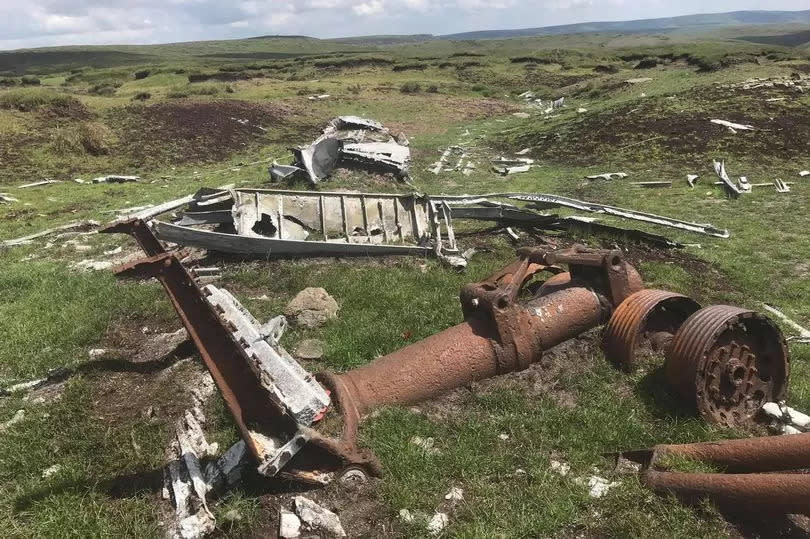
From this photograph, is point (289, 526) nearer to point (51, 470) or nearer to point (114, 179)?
point (51, 470)

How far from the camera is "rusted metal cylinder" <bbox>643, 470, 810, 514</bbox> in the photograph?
302 cm

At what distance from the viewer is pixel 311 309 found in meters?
6.93

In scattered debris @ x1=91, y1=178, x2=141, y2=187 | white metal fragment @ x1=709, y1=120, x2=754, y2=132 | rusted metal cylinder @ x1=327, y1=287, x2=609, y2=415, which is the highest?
white metal fragment @ x1=709, y1=120, x2=754, y2=132

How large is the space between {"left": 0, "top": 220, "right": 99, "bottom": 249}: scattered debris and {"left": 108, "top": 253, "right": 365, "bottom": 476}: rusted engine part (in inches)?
384

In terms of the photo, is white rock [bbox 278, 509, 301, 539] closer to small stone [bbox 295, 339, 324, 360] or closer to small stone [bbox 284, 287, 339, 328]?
small stone [bbox 295, 339, 324, 360]

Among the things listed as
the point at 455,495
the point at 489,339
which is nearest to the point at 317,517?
the point at 455,495

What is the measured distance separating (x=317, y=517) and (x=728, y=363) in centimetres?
356

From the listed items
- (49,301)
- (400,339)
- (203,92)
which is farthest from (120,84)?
(400,339)

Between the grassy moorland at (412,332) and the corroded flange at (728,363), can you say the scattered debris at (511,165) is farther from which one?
the corroded flange at (728,363)

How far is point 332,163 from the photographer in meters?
16.1

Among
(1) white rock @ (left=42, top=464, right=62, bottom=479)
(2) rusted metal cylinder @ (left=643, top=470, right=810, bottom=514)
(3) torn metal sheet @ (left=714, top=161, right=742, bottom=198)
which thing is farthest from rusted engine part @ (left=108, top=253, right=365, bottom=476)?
(3) torn metal sheet @ (left=714, top=161, right=742, bottom=198)

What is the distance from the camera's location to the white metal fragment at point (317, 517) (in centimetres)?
358

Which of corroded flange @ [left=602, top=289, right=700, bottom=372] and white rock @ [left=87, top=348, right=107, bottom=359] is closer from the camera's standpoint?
corroded flange @ [left=602, top=289, right=700, bottom=372]

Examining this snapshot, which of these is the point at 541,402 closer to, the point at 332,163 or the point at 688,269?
the point at 688,269
